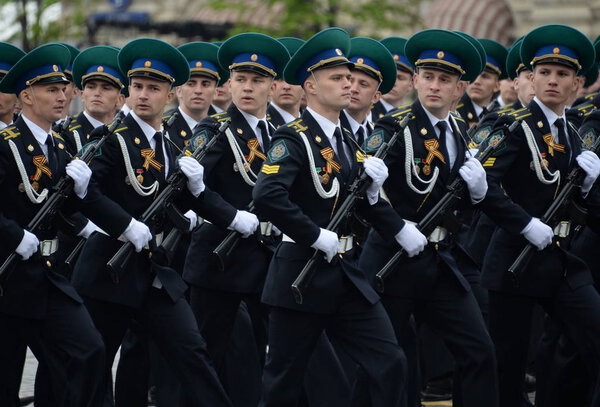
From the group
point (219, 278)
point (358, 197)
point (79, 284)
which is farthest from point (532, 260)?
point (79, 284)

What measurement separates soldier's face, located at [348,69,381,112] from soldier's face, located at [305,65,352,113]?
174 centimetres

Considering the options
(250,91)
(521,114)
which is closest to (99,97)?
(250,91)

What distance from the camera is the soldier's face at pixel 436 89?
691 cm

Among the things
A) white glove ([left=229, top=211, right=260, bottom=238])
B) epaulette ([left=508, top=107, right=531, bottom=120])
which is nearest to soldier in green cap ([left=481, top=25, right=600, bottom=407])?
epaulette ([left=508, top=107, right=531, bottom=120])

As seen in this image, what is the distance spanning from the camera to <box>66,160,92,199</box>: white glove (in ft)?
20.8

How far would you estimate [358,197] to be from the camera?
6352 mm

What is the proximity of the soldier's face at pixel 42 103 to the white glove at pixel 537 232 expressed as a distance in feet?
7.85

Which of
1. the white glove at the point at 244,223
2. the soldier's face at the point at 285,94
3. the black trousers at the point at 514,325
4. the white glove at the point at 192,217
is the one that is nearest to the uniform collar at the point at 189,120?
the soldier's face at the point at 285,94

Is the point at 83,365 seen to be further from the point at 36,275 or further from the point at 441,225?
the point at 441,225

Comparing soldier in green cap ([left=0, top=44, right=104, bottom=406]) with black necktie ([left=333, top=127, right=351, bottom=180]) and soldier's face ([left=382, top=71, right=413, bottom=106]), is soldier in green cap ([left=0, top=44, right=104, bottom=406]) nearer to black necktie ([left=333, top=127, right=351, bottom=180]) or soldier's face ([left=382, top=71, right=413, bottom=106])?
black necktie ([left=333, top=127, right=351, bottom=180])

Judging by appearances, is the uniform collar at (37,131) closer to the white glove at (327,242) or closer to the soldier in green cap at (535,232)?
the white glove at (327,242)

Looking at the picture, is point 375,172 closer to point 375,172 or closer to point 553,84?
point 375,172

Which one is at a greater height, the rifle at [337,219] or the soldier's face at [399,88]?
the soldier's face at [399,88]

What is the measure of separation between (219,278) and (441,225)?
1.33 meters
